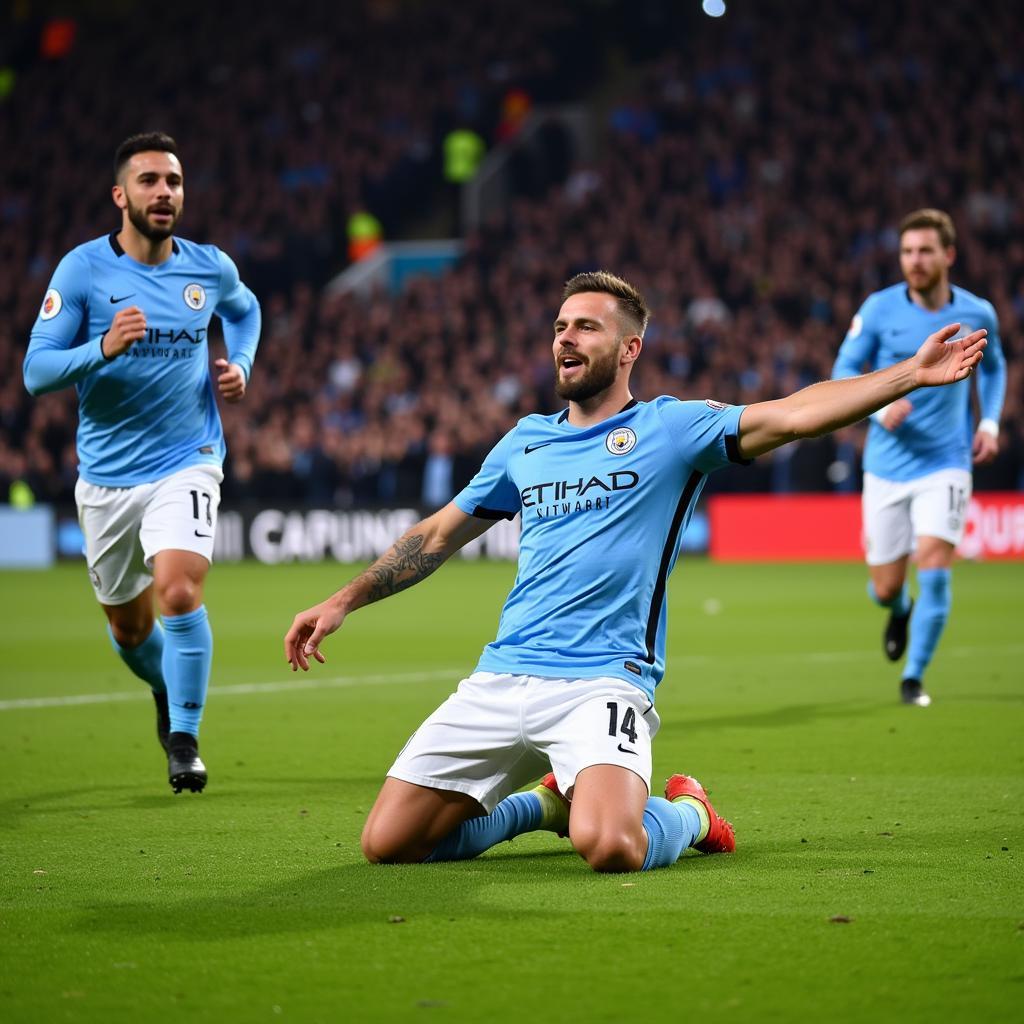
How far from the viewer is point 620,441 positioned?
5.61m

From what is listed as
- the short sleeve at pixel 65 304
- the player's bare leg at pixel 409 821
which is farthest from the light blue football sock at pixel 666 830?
the short sleeve at pixel 65 304

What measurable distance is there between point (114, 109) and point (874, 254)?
60.3 ft

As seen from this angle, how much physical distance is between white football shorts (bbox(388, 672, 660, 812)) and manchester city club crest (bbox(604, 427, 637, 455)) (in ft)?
2.37

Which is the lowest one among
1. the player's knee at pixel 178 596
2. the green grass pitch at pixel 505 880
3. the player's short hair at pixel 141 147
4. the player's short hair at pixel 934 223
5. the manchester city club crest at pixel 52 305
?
the green grass pitch at pixel 505 880

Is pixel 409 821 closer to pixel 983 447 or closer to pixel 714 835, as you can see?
pixel 714 835

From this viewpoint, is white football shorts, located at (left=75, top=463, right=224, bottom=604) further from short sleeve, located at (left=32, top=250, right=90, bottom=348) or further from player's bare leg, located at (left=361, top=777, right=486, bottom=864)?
player's bare leg, located at (left=361, top=777, right=486, bottom=864)

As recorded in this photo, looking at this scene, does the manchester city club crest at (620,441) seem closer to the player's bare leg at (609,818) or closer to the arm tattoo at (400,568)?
the arm tattoo at (400,568)

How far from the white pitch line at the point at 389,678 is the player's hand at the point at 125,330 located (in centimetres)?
403

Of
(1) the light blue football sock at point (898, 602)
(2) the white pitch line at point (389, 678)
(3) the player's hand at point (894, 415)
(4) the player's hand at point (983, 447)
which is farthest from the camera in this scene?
(2) the white pitch line at point (389, 678)

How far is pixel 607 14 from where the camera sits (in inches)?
1431

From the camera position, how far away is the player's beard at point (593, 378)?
5.56 m

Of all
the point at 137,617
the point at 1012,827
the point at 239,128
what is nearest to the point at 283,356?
the point at 239,128

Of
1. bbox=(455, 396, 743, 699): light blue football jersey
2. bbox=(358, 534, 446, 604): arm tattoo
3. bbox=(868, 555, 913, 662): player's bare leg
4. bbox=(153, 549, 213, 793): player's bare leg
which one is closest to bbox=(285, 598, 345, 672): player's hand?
Answer: bbox=(358, 534, 446, 604): arm tattoo

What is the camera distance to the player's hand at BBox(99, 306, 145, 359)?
643 centimetres
